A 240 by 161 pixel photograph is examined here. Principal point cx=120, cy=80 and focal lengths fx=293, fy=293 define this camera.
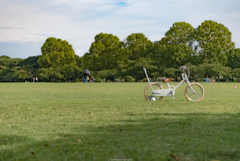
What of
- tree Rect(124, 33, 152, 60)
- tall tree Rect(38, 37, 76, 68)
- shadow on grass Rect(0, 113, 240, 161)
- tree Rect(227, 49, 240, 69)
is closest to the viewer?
shadow on grass Rect(0, 113, 240, 161)

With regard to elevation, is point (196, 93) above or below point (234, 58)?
below

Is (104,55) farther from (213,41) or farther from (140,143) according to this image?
(140,143)

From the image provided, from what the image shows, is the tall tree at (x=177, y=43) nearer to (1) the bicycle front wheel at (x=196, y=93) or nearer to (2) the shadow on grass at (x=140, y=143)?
(1) the bicycle front wheel at (x=196, y=93)

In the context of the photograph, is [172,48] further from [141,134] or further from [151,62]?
[141,134]

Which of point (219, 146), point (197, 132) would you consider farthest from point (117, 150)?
point (197, 132)

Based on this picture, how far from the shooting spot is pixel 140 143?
422cm

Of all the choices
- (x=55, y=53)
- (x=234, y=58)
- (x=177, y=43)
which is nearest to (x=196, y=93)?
(x=177, y=43)

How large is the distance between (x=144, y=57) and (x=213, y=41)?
14587 millimetres

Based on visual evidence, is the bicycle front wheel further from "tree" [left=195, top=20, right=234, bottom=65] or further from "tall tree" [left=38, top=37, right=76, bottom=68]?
"tall tree" [left=38, top=37, right=76, bottom=68]

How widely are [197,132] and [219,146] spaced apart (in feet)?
3.31

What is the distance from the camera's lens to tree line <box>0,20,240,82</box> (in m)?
53.7

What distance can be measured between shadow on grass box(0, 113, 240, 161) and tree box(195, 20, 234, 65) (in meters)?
49.7

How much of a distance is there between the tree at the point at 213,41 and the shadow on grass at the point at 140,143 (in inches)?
1957

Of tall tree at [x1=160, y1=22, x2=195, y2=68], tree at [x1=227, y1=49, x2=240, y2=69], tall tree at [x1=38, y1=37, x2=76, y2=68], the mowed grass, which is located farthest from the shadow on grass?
tall tree at [x1=38, y1=37, x2=76, y2=68]
